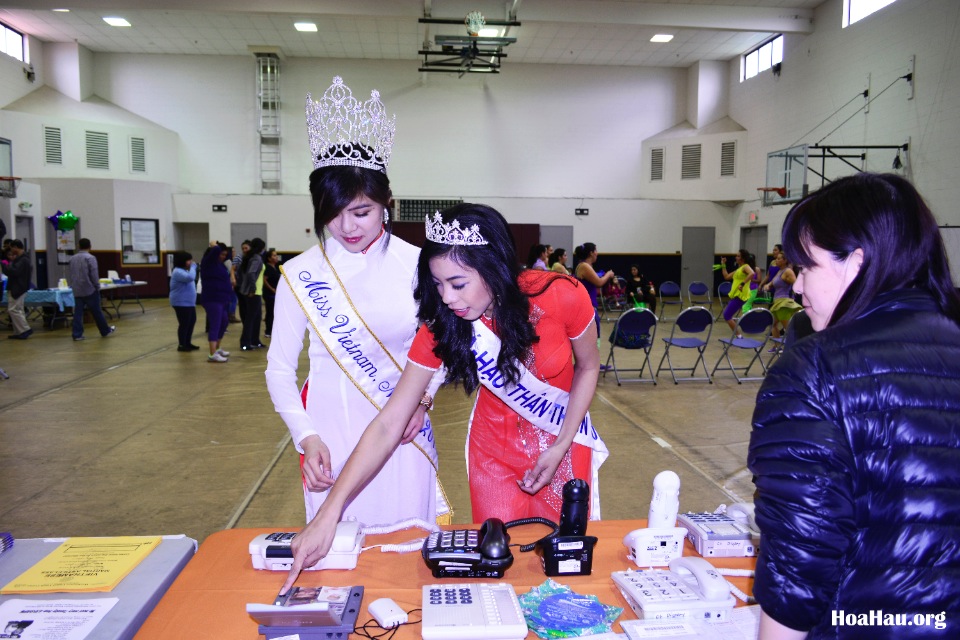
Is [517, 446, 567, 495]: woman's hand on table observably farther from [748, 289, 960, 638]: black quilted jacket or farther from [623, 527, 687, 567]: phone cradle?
[748, 289, 960, 638]: black quilted jacket

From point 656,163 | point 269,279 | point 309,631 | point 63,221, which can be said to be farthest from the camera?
point 656,163

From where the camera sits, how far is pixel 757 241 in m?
14.5

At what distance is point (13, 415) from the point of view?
4.77 m

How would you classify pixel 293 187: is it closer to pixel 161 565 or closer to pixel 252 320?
pixel 252 320

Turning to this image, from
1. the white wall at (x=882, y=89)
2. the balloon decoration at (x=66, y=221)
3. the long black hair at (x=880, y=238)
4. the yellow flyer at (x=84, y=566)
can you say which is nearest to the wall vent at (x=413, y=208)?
the balloon decoration at (x=66, y=221)

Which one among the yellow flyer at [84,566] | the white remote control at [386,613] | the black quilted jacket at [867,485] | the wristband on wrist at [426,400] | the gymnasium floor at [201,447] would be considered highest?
the black quilted jacket at [867,485]

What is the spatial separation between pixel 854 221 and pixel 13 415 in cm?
553

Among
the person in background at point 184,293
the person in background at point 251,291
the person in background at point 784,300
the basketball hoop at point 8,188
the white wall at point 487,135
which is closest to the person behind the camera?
the person in background at point 784,300

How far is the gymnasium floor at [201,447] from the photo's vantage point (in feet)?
9.98

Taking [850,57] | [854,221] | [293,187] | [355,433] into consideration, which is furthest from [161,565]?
[293,187]

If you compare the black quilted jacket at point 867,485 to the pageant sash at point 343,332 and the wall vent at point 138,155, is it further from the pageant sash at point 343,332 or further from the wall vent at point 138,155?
the wall vent at point 138,155

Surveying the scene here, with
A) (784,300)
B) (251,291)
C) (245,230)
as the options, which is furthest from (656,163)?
(251,291)

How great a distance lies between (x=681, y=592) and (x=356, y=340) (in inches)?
37.0

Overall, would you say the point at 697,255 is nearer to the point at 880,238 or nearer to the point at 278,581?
the point at 278,581
